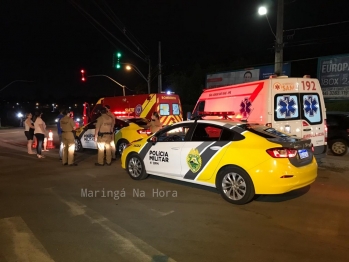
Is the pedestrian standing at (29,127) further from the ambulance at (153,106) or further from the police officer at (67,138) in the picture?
the ambulance at (153,106)

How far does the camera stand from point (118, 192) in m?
6.56

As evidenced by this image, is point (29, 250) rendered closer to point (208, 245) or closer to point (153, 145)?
point (208, 245)

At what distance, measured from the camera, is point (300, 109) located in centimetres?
823

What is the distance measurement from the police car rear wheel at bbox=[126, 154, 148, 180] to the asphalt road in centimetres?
17

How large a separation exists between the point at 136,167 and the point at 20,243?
359cm

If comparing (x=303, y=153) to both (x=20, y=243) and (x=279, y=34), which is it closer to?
(x=20, y=243)

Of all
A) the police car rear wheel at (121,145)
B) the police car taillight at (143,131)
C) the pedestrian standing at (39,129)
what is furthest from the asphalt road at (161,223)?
the pedestrian standing at (39,129)

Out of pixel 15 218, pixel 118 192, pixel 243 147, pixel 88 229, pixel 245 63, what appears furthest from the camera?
pixel 245 63

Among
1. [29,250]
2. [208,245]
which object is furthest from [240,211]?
[29,250]

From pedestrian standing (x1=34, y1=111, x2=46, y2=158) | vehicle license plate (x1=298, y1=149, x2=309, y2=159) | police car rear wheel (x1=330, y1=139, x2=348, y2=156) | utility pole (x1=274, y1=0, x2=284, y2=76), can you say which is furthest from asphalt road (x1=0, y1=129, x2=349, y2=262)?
utility pole (x1=274, y1=0, x2=284, y2=76)

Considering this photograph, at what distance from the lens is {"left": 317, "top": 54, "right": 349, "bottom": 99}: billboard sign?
62.0 feet

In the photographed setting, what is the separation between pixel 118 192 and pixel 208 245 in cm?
296

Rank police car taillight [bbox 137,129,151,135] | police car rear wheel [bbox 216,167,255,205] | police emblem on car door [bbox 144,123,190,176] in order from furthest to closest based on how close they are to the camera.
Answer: police car taillight [bbox 137,129,151,135]
police emblem on car door [bbox 144,123,190,176]
police car rear wheel [bbox 216,167,255,205]

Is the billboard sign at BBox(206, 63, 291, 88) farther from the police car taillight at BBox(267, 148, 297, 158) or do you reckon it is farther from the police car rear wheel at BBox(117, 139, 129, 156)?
the police car taillight at BBox(267, 148, 297, 158)
